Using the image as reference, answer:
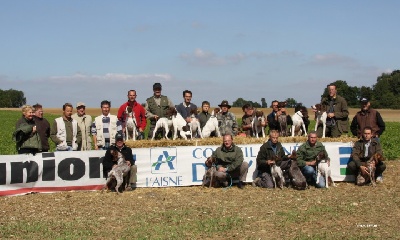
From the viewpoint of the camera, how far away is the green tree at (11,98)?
12219 centimetres

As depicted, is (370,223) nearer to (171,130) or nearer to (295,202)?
(295,202)

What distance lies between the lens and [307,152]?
11.2 m

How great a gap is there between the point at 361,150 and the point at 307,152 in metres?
1.31

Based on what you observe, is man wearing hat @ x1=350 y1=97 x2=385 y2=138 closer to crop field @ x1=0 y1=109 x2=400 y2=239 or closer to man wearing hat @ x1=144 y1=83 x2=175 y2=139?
crop field @ x1=0 y1=109 x2=400 y2=239

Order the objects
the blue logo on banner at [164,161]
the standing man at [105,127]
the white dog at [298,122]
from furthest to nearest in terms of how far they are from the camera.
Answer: the white dog at [298,122] → the blue logo on banner at [164,161] → the standing man at [105,127]

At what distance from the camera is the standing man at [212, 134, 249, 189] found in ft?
35.8

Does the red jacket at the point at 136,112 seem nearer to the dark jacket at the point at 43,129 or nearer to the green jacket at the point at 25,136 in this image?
the dark jacket at the point at 43,129

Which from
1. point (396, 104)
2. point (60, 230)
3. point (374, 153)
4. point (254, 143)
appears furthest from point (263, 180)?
point (396, 104)

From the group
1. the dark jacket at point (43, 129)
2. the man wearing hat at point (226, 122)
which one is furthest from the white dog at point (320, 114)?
the dark jacket at point (43, 129)

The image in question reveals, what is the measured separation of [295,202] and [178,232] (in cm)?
304

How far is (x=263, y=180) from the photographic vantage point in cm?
1116

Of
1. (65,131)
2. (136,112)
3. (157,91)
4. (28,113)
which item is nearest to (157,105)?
(157,91)

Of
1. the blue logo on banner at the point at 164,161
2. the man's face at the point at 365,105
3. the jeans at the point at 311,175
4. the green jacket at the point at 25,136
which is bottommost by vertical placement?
the jeans at the point at 311,175

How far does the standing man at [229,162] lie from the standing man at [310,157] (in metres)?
1.25
